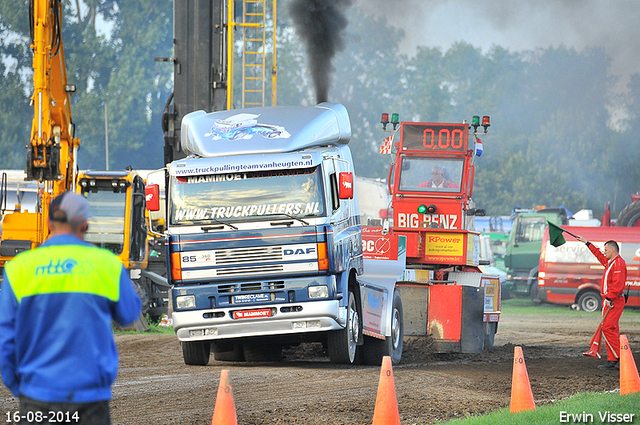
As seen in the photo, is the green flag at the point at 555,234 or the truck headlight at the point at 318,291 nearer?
the truck headlight at the point at 318,291

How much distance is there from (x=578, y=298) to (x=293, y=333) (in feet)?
71.6

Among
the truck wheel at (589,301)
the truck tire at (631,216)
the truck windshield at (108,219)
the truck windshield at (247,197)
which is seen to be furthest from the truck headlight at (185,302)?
the truck tire at (631,216)

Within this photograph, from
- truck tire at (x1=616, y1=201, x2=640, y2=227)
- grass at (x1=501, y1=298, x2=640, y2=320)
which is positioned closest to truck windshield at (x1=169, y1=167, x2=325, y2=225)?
grass at (x1=501, y1=298, x2=640, y2=320)

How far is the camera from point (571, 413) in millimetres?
8320

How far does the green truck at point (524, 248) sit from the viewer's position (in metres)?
36.7

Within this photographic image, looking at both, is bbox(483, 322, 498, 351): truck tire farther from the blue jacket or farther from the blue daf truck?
the blue jacket

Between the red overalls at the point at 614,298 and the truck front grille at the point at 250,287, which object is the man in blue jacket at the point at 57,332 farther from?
the red overalls at the point at 614,298

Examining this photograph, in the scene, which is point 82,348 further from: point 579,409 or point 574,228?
point 574,228

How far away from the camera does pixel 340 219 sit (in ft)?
39.3

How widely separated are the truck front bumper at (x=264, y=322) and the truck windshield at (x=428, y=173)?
6080mm

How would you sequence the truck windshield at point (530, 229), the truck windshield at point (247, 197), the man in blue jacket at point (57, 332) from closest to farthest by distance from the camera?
the man in blue jacket at point (57, 332), the truck windshield at point (247, 197), the truck windshield at point (530, 229)

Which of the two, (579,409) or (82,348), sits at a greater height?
(82,348)


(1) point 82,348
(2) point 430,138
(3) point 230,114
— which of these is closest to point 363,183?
(2) point 430,138

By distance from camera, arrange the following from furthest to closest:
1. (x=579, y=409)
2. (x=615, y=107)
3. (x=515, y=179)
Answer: (x=515, y=179) < (x=615, y=107) < (x=579, y=409)
